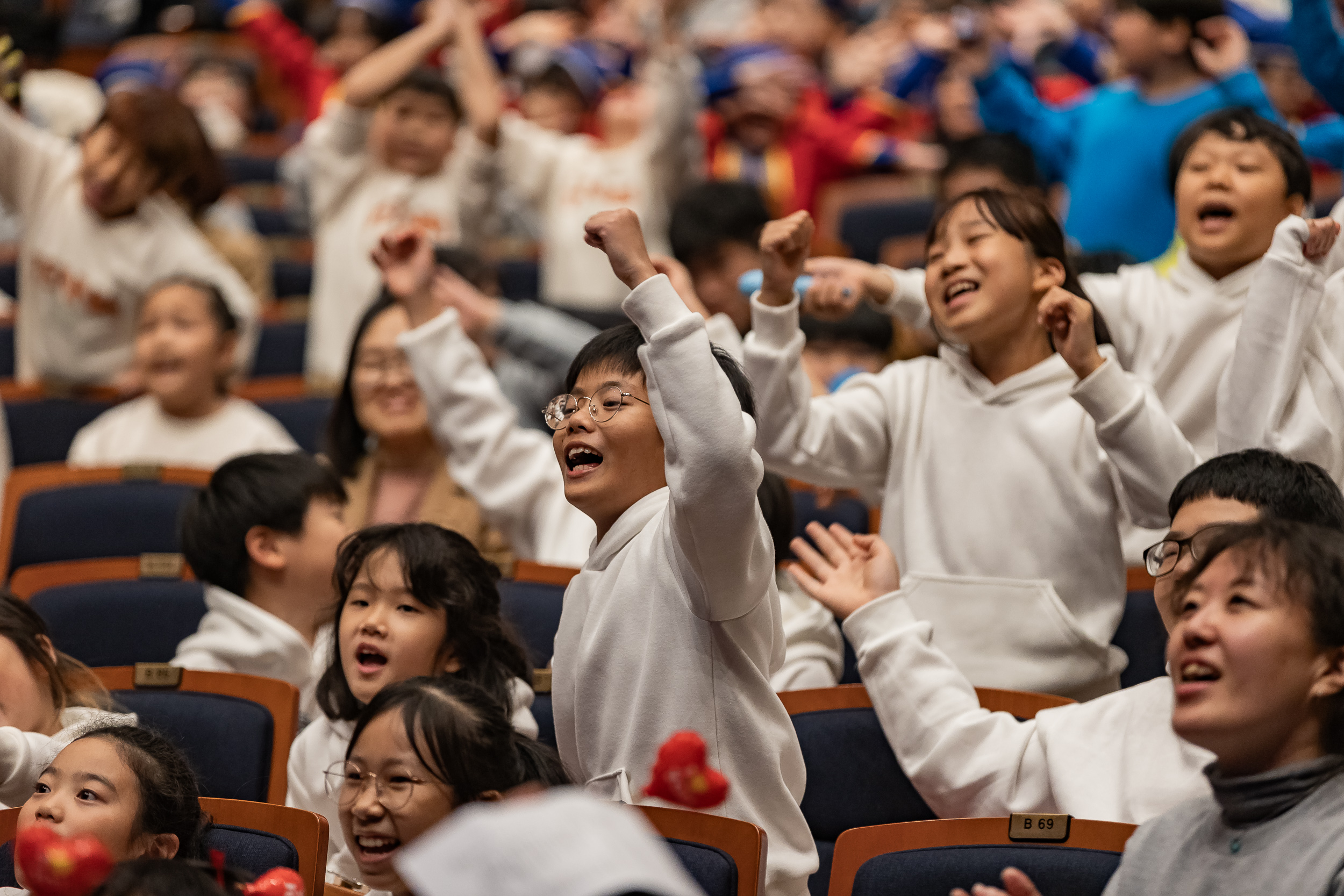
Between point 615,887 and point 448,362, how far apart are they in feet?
6.63

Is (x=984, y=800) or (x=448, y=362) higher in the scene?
(x=448, y=362)

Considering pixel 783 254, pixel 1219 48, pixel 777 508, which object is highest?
pixel 1219 48

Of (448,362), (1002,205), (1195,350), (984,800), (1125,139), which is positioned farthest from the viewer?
(1125,139)

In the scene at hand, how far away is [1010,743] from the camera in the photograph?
1884 mm

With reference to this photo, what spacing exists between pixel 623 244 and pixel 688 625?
0.46 meters

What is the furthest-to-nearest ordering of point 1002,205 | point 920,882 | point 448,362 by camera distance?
1. point 448,362
2. point 1002,205
3. point 920,882

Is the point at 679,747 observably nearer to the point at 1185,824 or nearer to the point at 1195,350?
the point at 1185,824

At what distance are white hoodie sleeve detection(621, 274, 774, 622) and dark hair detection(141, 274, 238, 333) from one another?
2.08m

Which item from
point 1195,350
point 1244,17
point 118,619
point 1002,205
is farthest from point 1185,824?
point 1244,17

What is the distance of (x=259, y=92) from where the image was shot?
328 inches

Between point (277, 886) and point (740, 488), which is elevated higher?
point (740, 488)

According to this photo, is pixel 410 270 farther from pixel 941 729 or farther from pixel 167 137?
pixel 941 729

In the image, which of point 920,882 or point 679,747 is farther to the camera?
point 920,882

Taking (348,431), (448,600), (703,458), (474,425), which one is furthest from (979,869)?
(348,431)
